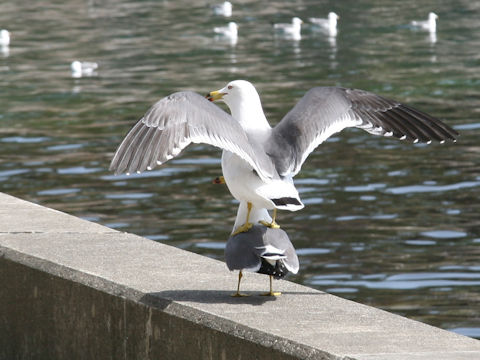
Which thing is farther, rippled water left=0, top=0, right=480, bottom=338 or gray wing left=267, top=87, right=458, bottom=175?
rippled water left=0, top=0, right=480, bottom=338

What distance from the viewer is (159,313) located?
5836 millimetres

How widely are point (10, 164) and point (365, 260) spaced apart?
6761 millimetres

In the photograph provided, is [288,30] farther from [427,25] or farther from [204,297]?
[204,297]

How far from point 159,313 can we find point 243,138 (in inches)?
38.8

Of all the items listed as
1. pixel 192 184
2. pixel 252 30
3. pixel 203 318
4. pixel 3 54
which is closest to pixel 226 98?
pixel 203 318

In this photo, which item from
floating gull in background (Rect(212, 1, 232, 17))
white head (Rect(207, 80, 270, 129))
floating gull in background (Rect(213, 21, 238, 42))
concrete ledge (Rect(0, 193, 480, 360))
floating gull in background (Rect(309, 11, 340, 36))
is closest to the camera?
concrete ledge (Rect(0, 193, 480, 360))

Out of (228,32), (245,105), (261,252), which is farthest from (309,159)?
(228,32)

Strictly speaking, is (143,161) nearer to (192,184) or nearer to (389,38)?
(192,184)

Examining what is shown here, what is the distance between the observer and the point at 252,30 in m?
38.8

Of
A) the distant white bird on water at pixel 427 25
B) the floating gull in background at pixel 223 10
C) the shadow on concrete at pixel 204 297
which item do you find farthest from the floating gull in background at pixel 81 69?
the shadow on concrete at pixel 204 297

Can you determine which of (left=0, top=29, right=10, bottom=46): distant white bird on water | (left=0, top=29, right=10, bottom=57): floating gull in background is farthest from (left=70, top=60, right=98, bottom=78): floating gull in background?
(left=0, top=29, right=10, bottom=46): distant white bird on water

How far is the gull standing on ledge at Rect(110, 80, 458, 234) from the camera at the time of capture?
5547 millimetres

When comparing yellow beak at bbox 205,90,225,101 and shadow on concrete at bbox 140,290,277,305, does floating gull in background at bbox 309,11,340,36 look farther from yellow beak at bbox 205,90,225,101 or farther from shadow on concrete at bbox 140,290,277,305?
shadow on concrete at bbox 140,290,277,305

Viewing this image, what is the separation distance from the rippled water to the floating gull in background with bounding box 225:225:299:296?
350 cm
